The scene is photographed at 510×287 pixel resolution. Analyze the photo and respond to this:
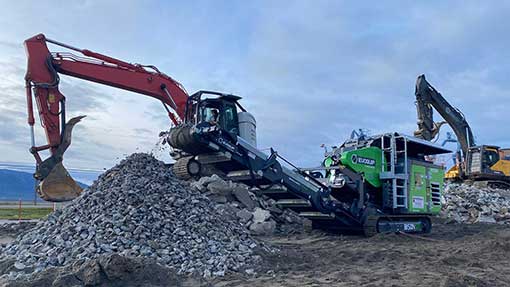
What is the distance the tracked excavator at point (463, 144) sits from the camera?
18812 mm

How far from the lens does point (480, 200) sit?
16.4 meters

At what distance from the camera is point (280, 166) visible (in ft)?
32.4

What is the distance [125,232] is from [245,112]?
567 centimetres

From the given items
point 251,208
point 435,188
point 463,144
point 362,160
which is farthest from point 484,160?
point 251,208

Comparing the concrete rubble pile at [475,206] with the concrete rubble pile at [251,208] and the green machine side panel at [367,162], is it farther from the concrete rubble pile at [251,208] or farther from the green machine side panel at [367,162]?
the concrete rubble pile at [251,208]

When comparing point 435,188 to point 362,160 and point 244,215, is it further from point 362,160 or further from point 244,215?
point 244,215

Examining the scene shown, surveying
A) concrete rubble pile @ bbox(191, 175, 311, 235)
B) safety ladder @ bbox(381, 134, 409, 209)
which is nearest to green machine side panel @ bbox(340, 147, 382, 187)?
safety ladder @ bbox(381, 134, 409, 209)

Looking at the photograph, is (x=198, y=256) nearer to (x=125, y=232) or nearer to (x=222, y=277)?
(x=222, y=277)

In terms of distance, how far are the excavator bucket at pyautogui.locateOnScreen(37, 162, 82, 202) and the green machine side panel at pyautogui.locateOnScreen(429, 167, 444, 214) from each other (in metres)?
8.11

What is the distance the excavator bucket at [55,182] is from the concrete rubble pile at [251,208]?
276 centimetres

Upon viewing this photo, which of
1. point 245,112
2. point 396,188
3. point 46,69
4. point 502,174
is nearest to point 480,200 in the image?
point 502,174

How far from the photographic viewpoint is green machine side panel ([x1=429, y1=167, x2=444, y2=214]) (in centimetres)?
1156

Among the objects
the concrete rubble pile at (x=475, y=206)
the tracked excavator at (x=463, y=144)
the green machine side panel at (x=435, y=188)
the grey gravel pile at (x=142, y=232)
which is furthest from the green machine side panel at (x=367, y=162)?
the tracked excavator at (x=463, y=144)

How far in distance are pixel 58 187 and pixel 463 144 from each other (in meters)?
16.3
